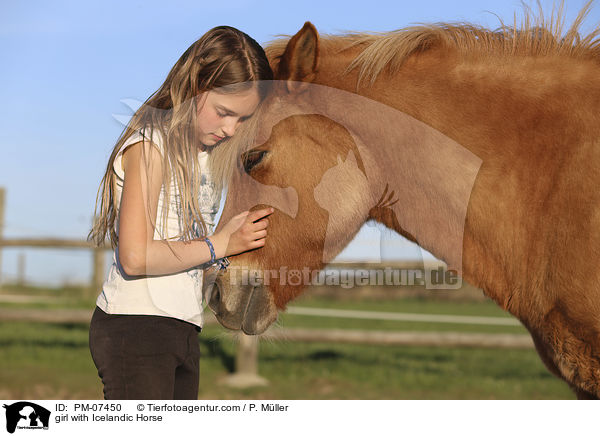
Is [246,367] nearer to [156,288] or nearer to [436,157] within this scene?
[156,288]

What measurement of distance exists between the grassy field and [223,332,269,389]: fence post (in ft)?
0.48

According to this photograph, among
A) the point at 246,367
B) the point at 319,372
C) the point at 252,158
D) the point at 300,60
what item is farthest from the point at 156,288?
the point at 319,372

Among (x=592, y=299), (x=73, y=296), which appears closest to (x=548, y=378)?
(x=592, y=299)

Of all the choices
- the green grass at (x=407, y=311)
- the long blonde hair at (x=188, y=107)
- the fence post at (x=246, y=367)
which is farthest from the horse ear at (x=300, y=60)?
the green grass at (x=407, y=311)

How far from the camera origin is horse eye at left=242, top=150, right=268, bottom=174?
215 centimetres

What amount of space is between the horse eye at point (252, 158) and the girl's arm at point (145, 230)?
372 mm

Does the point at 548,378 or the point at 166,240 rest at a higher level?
the point at 166,240

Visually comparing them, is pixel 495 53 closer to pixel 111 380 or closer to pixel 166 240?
pixel 166 240

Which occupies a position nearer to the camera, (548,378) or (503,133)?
(503,133)

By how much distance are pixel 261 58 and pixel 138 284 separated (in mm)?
963

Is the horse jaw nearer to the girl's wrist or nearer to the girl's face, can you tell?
the girl's wrist

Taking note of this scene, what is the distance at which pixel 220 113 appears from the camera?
2041mm

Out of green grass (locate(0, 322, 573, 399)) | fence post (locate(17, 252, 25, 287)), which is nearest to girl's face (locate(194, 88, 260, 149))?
green grass (locate(0, 322, 573, 399))

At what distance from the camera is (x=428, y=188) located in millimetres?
2154
